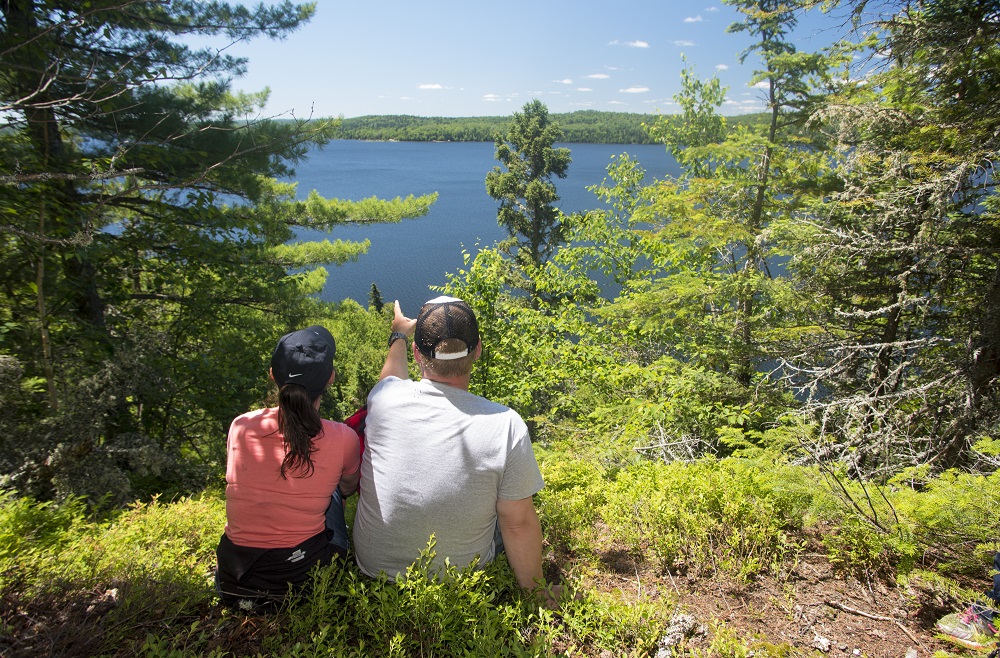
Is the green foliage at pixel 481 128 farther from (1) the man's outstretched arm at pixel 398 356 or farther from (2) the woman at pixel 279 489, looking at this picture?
(2) the woman at pixel 279 489

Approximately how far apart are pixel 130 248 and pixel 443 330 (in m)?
6.55

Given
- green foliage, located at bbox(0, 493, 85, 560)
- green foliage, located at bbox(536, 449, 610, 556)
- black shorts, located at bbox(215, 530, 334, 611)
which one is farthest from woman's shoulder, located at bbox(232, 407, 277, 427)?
green foliage, located at bbox(536, 449, 610, 556)

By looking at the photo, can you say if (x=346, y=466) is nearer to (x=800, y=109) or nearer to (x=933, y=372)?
(x=933, y=372)

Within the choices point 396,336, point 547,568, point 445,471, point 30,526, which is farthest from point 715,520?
point 30,526

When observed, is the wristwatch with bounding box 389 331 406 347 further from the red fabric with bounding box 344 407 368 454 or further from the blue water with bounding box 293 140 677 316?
the blue water with bounding box 293 140 677 316

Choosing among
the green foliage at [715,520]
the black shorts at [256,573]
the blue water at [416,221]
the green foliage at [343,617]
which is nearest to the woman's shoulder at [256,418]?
the black shorts at [256,573]

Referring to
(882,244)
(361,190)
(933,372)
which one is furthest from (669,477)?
(361,190)

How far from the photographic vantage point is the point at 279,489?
219 cm

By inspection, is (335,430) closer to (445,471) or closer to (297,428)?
(297,428)

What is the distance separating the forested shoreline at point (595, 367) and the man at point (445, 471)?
0.46 ft

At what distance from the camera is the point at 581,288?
10.5m

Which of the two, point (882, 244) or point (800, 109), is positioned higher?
point (800, 109)

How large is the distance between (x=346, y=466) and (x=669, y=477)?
2102 mm

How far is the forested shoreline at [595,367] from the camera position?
214 centimetres
